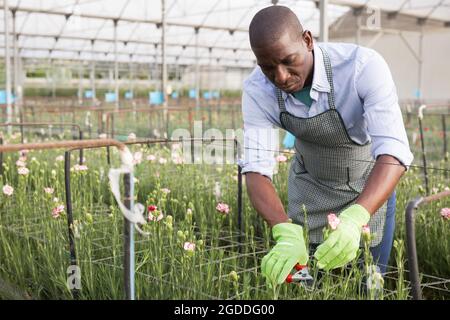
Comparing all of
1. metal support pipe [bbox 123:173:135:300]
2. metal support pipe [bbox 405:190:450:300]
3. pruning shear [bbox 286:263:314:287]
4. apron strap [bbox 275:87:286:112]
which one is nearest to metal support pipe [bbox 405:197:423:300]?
metal support pipe [bbox 405:190:450:300]

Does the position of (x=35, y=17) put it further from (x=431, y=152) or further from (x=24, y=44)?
(x=431, y=152)

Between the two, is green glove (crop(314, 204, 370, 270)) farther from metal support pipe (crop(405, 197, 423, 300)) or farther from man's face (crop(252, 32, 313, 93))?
man's face (crop(252, 32, 313, 93))

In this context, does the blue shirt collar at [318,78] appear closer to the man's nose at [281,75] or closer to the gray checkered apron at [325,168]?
the gray checkered apron at [325,168]

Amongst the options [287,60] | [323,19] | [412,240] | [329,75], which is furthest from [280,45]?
[323,19]

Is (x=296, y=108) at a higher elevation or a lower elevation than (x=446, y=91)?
lower

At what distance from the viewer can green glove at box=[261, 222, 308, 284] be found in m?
1.57

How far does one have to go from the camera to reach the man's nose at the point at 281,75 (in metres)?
1.67

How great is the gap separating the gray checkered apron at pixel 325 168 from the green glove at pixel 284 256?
0.32 meters

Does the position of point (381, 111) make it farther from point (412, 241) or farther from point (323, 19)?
point (323, 19)

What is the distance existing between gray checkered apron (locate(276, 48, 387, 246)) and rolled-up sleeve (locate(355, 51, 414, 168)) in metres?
0.13

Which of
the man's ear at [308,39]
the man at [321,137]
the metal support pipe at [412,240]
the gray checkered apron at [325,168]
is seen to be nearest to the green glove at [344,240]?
the man at [321,137]
